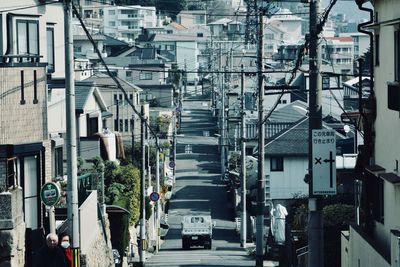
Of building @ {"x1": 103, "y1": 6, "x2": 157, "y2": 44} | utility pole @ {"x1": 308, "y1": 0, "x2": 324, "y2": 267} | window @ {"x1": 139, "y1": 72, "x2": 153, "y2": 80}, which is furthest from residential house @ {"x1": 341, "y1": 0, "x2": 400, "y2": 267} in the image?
building @ {"x1": 103, "y1": 6, "x2": 157, "y2": 44}

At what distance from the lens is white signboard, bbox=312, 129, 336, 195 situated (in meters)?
15.2

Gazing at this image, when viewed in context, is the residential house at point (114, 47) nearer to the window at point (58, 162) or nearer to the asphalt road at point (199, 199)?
the asphalt road at point (199, 199)

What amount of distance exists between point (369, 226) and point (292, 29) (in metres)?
161

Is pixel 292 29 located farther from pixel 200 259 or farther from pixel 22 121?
pixel 22 121

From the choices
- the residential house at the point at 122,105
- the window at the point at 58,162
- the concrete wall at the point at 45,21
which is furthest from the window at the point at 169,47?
the window at the point at 58,162

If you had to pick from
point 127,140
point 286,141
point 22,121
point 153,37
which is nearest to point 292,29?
point 153,37

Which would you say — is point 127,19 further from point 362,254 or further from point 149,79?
point 362,254

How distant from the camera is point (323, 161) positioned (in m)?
15.3

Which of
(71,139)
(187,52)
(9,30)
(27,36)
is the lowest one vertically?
(71,139)

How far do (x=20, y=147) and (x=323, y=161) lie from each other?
7153mm

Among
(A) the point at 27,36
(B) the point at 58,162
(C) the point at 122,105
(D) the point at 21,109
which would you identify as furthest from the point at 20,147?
(C) the point at 122,105

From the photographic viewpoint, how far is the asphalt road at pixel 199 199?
40.1 m

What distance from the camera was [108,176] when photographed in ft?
138

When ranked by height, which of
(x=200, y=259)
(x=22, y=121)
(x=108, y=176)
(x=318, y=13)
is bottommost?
(x=200, y=259)
